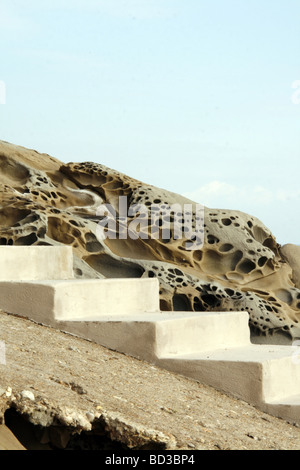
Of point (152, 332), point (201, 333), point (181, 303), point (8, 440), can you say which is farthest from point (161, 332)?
point (181, 303)

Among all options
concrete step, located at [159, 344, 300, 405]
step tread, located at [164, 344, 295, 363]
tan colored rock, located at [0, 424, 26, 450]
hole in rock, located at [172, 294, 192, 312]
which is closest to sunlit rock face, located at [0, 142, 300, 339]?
hole in rock, located at [172, 294, 192, 312]

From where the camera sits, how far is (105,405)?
12.8 feet

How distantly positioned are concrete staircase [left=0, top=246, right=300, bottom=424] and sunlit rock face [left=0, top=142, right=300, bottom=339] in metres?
2.13

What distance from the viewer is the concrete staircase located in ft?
16.3

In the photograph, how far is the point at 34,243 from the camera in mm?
7918

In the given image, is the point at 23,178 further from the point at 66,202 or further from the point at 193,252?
the point at 193,252

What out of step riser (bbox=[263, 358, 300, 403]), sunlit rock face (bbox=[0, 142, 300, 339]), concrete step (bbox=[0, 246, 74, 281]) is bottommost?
step riser (bbox=[263, 358, 300, 403])

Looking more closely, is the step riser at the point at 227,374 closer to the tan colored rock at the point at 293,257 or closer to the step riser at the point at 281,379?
the step riser at the point at 281,379

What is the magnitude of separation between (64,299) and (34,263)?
96 centimetres

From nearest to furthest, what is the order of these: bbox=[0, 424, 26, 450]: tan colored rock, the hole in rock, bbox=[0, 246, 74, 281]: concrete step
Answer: bbox=[0, 424, 26, 450]: tan colored rock, bbox=[0, 246, 74, 281]: concrete step, the hole in rock

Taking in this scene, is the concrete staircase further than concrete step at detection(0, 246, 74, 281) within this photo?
No

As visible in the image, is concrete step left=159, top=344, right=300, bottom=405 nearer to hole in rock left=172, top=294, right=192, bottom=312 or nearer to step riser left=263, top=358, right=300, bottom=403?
step riser left=263, top=358, right=300, bottom=403
